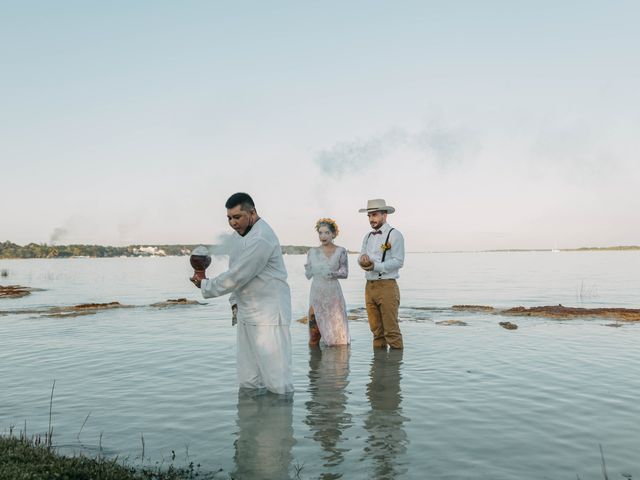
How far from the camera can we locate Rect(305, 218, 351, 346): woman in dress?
10.8 metres

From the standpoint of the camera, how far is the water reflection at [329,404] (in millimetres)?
5176

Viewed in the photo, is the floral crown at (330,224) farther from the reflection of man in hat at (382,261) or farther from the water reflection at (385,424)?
the water reflection at (385,424)

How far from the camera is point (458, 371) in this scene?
8938 mm

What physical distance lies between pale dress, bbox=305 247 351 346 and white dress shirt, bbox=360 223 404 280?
897mm

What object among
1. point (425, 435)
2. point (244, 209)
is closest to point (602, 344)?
point (425, 435)

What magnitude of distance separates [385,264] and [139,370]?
184 inches

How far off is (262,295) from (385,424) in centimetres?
203

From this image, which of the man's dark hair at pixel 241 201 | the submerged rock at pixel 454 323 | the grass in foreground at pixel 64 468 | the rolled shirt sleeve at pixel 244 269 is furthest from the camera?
the submerged rock at pixel 454 323

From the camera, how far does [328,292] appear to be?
10.9 m

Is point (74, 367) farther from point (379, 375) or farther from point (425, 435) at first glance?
point (425, 435)

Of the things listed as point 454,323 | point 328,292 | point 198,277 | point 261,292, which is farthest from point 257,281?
point 454,323

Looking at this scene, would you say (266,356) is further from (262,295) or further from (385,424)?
(385,424)

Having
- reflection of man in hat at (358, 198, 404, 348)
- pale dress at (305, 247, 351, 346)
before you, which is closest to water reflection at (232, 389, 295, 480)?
reflection of man in hat at (358, 198, 404, 348)

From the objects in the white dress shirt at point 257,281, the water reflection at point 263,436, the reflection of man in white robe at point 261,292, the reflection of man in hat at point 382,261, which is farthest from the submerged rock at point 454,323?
the white dress shirt at point 257,281
